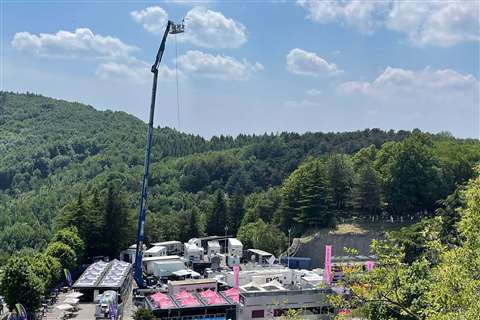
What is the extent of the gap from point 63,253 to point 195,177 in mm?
44077

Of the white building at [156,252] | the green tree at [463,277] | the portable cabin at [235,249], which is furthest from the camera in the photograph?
the portable cabin at [235,249]

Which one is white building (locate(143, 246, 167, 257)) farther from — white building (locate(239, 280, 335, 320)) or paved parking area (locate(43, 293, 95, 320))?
white building (locate(239, 280, 335, 320))

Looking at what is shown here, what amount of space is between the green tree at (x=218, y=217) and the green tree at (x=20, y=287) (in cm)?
2574

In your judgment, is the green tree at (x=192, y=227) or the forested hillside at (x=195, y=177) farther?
the green tree at (x=192, y=227)

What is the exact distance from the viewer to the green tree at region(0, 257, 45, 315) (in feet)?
95.0


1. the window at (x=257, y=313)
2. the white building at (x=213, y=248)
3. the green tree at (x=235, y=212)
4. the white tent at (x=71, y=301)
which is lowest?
the window at (x=257, y=313)

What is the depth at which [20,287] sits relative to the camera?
29.0 metres

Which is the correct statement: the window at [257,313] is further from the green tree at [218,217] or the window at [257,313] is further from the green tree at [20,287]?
the green tree at [218,217]

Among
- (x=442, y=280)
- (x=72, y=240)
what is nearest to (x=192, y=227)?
Answer: (x=72, y=240)

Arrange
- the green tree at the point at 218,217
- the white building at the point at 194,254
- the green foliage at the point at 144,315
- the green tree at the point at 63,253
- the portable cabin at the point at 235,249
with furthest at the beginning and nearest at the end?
the green tree at the point at 218,217 < the portable cabin at the point at 235,249 < the white building at the point at 194,254 < the green tree at the point at 63,253 < the green foliage at the point at 144,315

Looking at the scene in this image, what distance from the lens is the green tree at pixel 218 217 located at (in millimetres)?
54062

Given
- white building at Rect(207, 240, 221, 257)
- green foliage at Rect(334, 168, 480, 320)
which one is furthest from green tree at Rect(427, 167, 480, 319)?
white building at Rect(207, 240, 221, 257)

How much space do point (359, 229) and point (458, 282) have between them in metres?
38.1

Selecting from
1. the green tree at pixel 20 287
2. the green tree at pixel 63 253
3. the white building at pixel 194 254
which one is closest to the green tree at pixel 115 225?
the white building at pixel 194 254
